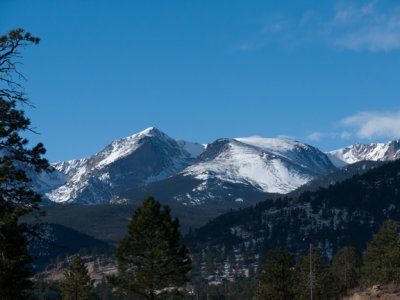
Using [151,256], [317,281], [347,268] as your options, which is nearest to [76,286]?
[317,281]

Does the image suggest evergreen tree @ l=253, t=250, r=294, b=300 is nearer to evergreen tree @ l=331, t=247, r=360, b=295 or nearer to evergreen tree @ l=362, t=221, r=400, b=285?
evergreen tree @ l=362, t=221, r=400, b=285

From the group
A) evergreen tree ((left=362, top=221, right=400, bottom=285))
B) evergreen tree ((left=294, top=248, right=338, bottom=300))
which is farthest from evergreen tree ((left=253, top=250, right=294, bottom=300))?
evergreen tree ((left=362, top=221, right=400, bottom=285))

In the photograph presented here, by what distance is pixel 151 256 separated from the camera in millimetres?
56969

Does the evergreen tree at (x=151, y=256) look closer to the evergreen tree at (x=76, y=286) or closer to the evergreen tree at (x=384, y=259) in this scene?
the evergreen tree at (x=76, y=286)

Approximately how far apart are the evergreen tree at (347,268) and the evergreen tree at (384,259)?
698 centimetres

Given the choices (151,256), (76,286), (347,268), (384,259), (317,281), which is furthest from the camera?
(347,268)

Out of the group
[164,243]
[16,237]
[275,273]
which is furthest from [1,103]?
[275,273]

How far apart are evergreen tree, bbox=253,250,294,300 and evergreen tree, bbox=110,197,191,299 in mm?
36980

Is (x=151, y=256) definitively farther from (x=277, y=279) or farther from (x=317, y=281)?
(x=317, y=281)

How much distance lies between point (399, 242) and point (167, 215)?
59868mm

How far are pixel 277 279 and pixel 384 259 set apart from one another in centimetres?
2241

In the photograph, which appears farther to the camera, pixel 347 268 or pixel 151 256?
pixel 347 268

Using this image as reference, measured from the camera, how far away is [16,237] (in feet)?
106

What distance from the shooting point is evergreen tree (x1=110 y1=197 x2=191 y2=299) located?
56.9 meters
